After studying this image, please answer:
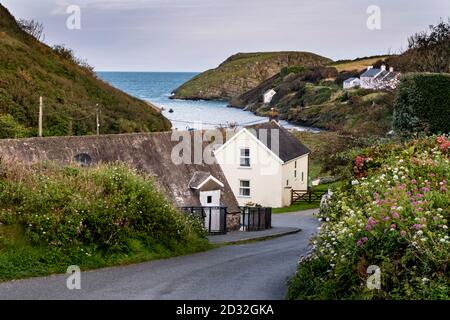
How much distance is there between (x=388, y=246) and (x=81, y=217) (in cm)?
725

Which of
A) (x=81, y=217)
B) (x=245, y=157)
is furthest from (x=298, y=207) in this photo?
(x=81, y=217)

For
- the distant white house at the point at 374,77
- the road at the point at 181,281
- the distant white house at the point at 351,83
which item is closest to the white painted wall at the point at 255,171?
the road at the point at 181,281

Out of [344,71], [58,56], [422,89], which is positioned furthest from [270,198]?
[344,71]

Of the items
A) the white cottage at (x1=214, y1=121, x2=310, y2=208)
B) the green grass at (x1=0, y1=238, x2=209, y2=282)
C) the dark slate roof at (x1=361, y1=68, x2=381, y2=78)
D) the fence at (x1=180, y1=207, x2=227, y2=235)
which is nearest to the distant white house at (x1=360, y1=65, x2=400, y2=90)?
the dark slate roof at (x1=361, y1=68, x2=381, y2=78)

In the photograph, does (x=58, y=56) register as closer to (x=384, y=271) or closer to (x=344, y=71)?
(x=384, y=271)

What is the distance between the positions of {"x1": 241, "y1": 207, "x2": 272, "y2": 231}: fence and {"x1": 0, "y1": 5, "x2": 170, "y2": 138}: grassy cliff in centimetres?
1693

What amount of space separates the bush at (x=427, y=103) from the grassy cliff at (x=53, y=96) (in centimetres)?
2300

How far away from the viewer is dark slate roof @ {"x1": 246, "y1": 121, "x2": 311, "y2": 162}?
5003 cm

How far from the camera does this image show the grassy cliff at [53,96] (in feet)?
158

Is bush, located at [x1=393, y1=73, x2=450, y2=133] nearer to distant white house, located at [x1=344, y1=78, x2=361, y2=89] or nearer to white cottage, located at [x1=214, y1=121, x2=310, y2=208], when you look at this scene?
white cottage, located at [x1=214, y1=121, x2=310, y2=208]

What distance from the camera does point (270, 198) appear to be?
164ft

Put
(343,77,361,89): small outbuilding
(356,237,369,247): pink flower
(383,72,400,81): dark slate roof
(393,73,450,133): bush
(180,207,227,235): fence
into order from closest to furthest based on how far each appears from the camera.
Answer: (356,237,369,247): pink flower → (180,207,227,235): fence → (393,73,450,133): bush → (383,72,400,81): dark slate roof → (343,77,361,89): small outbuilding

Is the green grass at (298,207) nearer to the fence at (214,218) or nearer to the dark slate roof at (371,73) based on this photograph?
the fence at (214,218)
